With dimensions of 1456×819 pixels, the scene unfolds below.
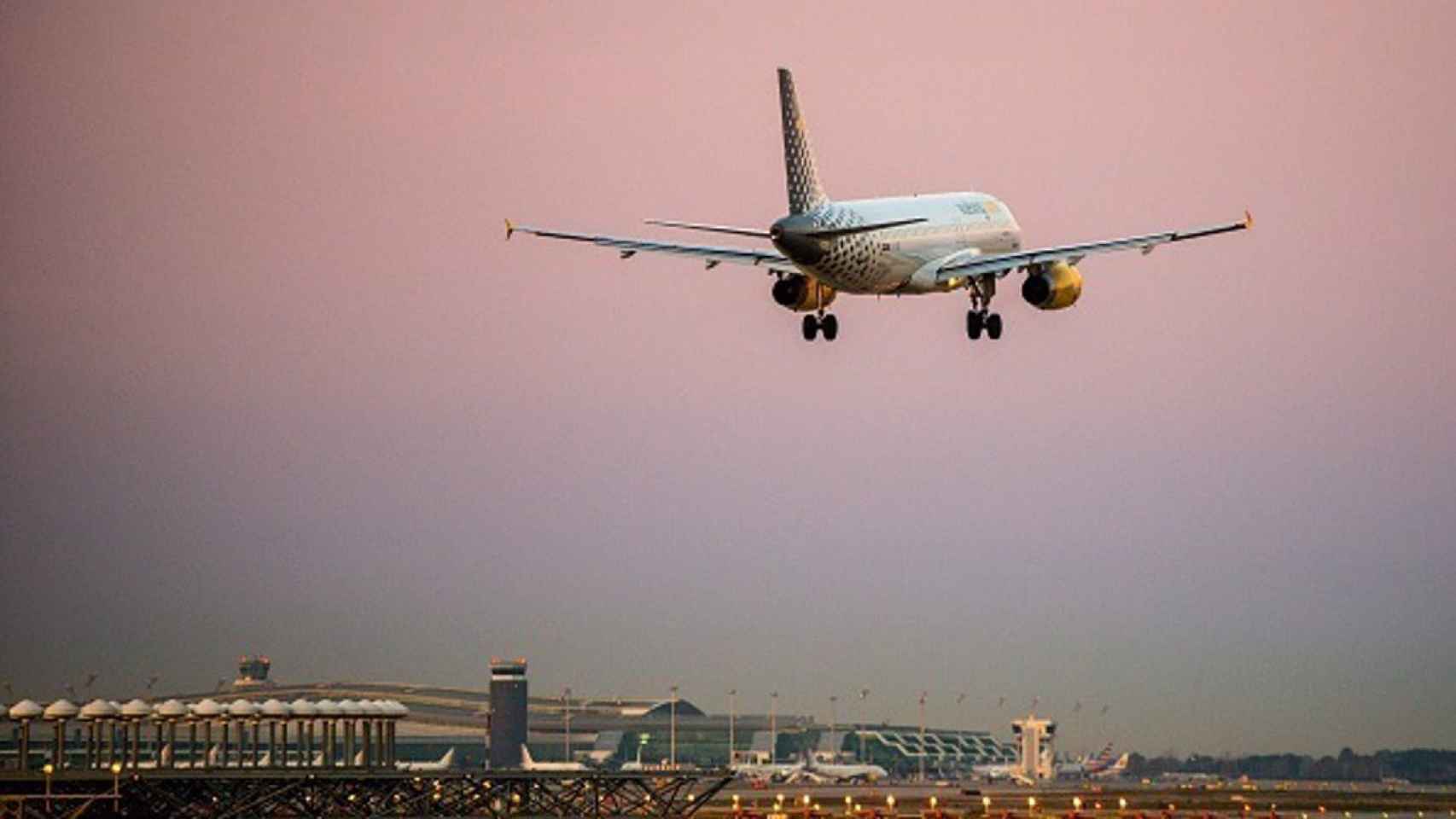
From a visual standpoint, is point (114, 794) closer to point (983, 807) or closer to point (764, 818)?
point (764, 818)

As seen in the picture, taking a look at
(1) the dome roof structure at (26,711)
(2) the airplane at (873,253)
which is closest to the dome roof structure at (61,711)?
(1) the dome roof structure at (26,711)

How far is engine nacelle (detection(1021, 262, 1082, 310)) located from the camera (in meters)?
110

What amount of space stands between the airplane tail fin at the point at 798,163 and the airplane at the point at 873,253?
4 cm

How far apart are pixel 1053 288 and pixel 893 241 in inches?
298

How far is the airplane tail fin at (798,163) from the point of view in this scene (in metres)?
107

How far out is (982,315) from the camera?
11294 cm

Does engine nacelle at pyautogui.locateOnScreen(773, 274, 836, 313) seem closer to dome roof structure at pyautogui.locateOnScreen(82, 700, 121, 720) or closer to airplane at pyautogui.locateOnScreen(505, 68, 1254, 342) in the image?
airplane at pyautogui.locateOnScreen(505, 68, 1254, 342)

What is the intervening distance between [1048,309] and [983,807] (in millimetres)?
72668

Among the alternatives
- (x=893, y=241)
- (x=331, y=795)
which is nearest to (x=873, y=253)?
(x=893, y=241)

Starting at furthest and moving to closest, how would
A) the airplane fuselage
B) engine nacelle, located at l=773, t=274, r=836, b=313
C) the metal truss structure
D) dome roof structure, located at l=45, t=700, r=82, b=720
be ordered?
dome roof structure, located at l=45, t=700, r=82, b=720, engine nacelle, located at l=773, t=274, r=836, b=313, the metal truss structure, the airplane fuselage

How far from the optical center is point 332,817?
115m

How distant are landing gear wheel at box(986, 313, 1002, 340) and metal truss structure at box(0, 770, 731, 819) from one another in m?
24.4

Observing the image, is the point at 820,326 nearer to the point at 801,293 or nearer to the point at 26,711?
the point at 801,293

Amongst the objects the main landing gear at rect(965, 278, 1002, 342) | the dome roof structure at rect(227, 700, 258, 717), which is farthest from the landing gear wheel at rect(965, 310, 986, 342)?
the dome roof structure at rect(227, 700, 258, 717)
